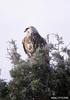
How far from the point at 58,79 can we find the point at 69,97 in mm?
2359

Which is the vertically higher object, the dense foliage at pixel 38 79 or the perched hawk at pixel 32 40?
the perched hawk at pixel 32 40

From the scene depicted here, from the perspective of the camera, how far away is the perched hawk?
2927 cm

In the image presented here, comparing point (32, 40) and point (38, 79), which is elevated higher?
point (32, 40)

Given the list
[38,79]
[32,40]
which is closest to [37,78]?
[38,79]

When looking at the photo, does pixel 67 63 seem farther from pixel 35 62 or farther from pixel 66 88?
pixel 35 62

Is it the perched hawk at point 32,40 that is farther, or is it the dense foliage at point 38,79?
the perched hawk at point 32,40

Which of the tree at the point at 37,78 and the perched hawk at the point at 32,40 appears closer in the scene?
the tree at the point at 37,78

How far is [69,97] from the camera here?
28594mm

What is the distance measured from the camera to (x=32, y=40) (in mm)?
29516

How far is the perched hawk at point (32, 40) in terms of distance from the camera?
29.3 meters

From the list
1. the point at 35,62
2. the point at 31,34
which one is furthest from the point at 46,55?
the point at 31,34

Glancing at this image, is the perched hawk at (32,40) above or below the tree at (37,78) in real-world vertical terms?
above

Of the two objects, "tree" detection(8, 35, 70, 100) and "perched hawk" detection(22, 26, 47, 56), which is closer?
"tree" detection(8, 35, 70, 100)

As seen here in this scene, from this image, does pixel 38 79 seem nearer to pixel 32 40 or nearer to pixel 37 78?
pixel 37 78
